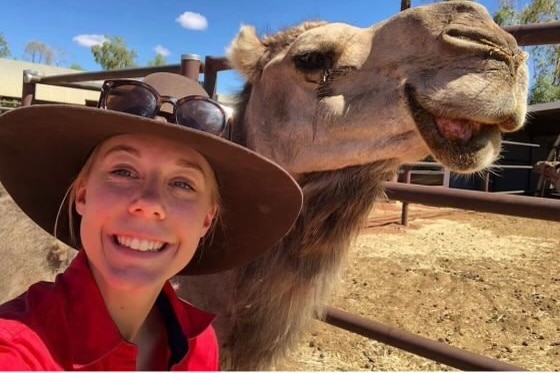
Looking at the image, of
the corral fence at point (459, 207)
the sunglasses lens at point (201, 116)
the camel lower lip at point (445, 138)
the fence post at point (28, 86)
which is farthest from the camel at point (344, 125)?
the fence post at point (28, 86)

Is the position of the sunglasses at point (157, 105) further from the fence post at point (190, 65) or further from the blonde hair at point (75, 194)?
the fence post at point (190, 65)

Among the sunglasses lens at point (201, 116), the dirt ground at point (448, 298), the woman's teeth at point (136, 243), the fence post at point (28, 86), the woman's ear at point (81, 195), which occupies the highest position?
the fence post at point (28, 86)

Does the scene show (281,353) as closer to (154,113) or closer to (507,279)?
(154,113)

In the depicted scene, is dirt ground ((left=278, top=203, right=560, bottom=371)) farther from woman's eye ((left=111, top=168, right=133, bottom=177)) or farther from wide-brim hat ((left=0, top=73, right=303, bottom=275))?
woman's eye ((left=111, top=168, right=133, bottom=177))

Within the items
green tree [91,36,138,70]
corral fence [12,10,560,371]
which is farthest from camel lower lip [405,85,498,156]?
green tree [91,36,138,70]

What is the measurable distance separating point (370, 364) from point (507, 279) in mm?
3286

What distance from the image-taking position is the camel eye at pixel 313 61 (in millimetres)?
2369

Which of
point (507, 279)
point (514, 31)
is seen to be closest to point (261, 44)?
point (514, 31)

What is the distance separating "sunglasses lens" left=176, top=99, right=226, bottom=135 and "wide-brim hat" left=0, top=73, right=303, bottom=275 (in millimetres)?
108

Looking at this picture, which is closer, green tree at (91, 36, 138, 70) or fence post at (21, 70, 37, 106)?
fence post at (21, 70, 37, 106)

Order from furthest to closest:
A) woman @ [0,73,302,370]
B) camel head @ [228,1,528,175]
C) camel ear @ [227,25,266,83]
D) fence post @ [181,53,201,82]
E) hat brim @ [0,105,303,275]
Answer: fence post @ [181,53,201,82] < camel ear @ [227,25,266,83] < camel head @ [228,1,528,175] < hat brim @ [0,105,303,275] < woman @ [0,73,302,370]

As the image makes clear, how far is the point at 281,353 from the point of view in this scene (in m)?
2.50

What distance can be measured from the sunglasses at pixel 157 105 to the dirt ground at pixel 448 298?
1618 mm

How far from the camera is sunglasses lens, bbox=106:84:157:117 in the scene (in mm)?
1533
